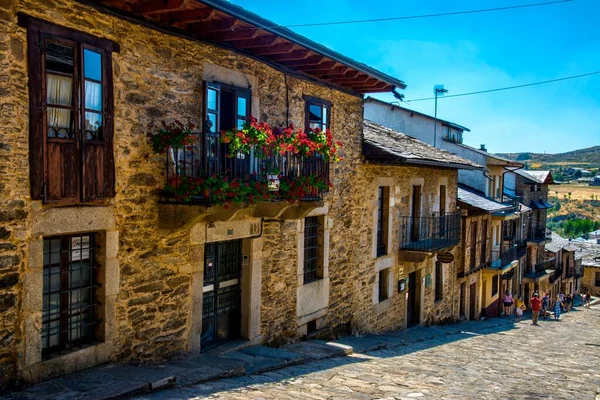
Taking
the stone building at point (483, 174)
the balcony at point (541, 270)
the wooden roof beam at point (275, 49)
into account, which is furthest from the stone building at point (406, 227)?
the balcony at point (541, 270)

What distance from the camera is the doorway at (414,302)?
17.1 metres

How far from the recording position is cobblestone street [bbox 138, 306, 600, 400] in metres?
7.33

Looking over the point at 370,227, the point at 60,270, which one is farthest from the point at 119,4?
the point at 370,227

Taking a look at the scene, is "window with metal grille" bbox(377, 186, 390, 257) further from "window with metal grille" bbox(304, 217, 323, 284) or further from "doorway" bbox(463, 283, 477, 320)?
"doorway" bbox(463, 283, 477, 320)

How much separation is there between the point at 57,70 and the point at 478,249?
20.8m

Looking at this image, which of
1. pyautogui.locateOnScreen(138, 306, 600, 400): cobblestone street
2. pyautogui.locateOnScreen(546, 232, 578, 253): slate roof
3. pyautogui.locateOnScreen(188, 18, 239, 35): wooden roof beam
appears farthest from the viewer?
pyautogui.locateOnScreen(546, 232, 578, 253): slate roof

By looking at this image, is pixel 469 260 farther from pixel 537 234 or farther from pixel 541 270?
pixel 541 270

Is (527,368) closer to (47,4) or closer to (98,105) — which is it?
(98,105)

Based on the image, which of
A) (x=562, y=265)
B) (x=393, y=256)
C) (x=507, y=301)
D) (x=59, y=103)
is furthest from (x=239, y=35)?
(x=562, y=265)

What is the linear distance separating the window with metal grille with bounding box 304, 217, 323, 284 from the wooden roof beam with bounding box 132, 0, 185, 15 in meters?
5.36

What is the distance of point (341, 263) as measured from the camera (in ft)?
40.8

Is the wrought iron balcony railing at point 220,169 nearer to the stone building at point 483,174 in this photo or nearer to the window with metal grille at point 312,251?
the window with metal grille at point 312,251

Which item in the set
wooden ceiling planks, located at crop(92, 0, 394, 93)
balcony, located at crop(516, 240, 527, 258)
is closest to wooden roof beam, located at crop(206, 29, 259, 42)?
wooden ceiling planks, located at crop(92, 0, 394, 93)

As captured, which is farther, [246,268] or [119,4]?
[246,268]
